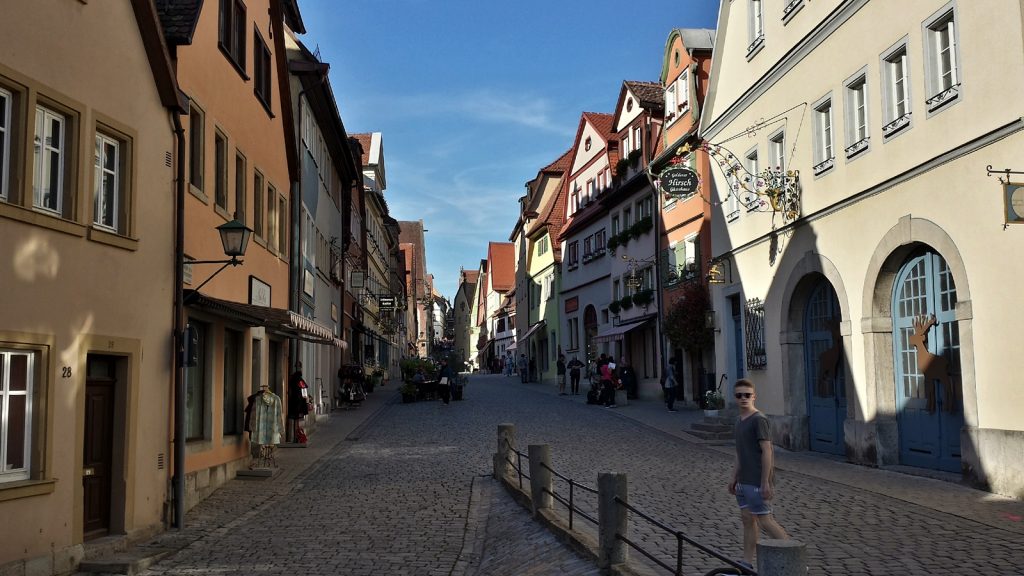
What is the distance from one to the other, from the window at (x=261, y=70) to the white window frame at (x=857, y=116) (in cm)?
1023

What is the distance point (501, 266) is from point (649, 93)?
6220 cm

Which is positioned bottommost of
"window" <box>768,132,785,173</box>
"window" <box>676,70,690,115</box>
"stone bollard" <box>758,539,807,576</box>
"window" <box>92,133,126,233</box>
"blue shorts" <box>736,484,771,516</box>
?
"blue shorts" <box>736,484,771,516</box>

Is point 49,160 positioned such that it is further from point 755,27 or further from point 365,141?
point 365,141

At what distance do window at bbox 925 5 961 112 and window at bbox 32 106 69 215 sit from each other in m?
10.8

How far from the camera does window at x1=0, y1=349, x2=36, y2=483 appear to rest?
8.92m

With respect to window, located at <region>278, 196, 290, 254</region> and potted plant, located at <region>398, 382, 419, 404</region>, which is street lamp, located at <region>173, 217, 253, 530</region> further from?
potted plant, located at <region>398, 382, 419, 404</region>

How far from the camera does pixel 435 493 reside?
1403cm

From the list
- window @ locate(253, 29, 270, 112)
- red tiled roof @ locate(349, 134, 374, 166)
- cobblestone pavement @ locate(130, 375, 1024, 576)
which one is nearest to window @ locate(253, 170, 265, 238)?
window @ locate(253, 29, 270, 112)

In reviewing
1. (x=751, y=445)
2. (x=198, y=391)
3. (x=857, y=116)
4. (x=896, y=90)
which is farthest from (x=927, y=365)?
(x=198, y=391)

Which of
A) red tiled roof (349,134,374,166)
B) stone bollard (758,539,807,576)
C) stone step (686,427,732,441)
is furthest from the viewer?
red tiled roof (349,134,374,166)

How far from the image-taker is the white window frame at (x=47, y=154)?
954 centimetres

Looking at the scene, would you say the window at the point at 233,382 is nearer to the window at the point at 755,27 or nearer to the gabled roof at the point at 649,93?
the window at the point at 755,27

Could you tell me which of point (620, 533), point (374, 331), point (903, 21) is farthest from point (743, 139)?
point (374, 331)

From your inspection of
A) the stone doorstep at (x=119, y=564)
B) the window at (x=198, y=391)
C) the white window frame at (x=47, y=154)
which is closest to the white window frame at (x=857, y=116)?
the window at (x=198, y=391)
